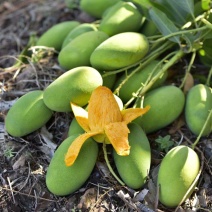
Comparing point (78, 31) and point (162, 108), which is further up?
point (78, 31)

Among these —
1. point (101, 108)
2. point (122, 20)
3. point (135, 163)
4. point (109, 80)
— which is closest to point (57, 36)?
point (122, 20)

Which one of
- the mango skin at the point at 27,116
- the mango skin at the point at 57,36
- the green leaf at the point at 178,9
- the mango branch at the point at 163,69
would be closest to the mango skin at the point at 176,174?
the mango branch at the point at 163,69

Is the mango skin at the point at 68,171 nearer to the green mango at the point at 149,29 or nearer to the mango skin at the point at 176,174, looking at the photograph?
the mango skin at the point at 176,174

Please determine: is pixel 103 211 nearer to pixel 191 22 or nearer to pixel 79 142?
pixel 79 142

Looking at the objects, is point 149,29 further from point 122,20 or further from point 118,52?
point 118,52

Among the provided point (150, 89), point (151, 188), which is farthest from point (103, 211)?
point (150, 89)

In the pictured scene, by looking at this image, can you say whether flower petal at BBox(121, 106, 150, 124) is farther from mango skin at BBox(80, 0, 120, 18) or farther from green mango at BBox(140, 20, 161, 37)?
mango skin at BBox(80, 0, 120, 18)
